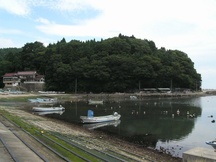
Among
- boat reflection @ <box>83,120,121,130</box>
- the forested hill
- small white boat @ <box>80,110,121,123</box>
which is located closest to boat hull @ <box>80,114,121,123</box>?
small white boat @ <box>80,110,121,123</box>

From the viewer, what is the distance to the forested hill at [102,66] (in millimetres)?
123188

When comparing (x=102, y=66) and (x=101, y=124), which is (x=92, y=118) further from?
(x=102, y=66)

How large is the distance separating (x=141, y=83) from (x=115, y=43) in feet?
77.5

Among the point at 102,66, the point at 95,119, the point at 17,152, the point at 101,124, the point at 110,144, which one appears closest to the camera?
the point at 17,152

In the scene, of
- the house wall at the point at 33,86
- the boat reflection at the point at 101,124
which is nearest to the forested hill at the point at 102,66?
the house wall at the point at 33,86

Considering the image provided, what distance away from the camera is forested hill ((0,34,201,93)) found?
123 meters

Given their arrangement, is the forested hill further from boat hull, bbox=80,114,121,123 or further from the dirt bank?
the dirt bank

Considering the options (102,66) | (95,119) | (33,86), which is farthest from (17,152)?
(33,86)

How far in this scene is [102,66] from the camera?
123438 millimetres

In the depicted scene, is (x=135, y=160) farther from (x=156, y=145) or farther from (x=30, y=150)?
(x=156, y=145)

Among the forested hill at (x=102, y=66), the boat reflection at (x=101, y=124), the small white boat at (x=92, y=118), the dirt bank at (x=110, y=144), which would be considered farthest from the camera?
the forested hill at (x=102, y=66)

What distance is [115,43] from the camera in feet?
454

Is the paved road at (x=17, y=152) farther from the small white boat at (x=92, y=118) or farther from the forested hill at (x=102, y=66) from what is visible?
the forested hill at (x=102, y=66)

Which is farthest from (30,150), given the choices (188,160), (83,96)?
(83,96)
